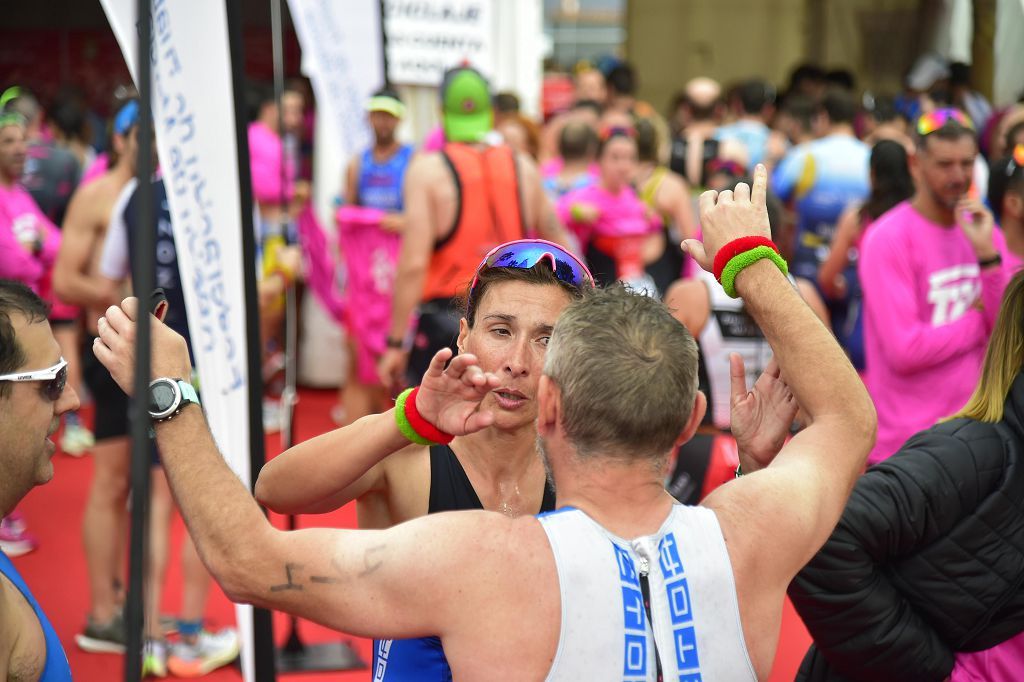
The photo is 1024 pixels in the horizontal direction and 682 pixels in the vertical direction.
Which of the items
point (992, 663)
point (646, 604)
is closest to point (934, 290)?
point (992, 663)

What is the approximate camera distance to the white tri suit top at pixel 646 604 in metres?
1.71

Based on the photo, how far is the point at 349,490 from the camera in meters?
2.28

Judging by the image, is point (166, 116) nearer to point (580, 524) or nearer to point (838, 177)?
point (580, 524)

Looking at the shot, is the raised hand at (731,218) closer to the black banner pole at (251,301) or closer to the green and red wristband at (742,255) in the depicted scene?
the green and red wristband at (742,255)

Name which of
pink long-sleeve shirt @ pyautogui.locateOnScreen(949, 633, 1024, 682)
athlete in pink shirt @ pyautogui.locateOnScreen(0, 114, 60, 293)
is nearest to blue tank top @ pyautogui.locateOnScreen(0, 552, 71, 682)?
pink long-sleeve shirt @ pyautogui.locateOnScreen(949, 633, 1024, 682)

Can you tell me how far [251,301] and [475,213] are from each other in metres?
3.01

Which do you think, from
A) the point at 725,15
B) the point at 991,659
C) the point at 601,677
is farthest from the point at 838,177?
the point at 725,15

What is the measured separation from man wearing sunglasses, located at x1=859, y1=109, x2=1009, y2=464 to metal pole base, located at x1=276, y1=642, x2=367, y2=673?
232 centimetres

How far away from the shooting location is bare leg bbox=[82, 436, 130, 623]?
200 inches

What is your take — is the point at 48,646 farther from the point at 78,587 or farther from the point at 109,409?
the point at 78,587

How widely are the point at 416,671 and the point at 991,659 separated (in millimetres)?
1356

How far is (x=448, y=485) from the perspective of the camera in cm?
237

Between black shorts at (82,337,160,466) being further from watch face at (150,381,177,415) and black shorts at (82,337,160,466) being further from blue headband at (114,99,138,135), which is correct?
watch face at (150,381,177,415)

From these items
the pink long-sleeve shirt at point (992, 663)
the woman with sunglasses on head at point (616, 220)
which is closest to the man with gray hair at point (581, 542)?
the pink long-sleeve shirt at point (992, 663)
